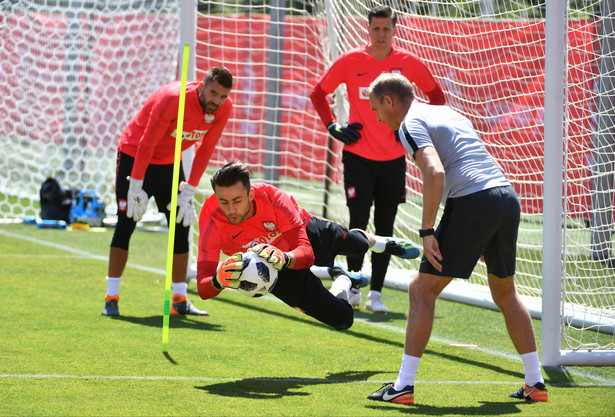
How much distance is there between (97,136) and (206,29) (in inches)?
237

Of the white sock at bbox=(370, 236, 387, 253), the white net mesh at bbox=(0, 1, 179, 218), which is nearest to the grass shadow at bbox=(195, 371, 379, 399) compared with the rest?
the white sock at bbox=(370, 236, 387, 253)

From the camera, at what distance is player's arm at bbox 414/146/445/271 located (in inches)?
188

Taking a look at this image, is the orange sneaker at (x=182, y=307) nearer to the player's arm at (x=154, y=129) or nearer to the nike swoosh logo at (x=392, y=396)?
the player's arm at (x=154, y=129)

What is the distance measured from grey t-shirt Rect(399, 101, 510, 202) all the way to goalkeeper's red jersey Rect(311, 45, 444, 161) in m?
2.75

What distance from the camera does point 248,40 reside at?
10.7 meters

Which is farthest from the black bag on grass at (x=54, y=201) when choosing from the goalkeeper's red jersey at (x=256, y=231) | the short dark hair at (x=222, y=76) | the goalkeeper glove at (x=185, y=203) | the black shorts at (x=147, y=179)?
the goalkeeper's red jersey at (x=256, y=231)

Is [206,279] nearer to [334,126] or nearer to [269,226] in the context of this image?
[269,226]

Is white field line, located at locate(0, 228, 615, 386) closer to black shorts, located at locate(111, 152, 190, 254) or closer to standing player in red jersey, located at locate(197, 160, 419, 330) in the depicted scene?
standing player in red jersey, located at locate(197, 160, 419, 330)

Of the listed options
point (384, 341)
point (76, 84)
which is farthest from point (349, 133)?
point (76, 84)

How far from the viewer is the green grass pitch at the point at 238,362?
4.87m

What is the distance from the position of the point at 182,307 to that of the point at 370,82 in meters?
2.45

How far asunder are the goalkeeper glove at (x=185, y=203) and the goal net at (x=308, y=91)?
2.03m

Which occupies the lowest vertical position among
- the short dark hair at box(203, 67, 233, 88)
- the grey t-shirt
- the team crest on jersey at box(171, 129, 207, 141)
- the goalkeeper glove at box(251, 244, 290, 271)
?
the goalkeeper glove at box(251, 244, 290, 271)

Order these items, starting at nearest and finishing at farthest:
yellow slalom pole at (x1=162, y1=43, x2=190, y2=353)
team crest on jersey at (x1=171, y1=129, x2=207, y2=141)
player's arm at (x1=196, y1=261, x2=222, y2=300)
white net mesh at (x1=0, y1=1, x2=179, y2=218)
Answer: player's arm at (x1=196, y1=261, x2=222, y2=300) → yellow slalom pole at (x1=162, y1=43, x2=190, y2=353) → team crest on jersey at (x1=171, y1=129, x2=207, y2=141) → white net mesh at (x1=0, y1=1, x2=179, y2=218)
